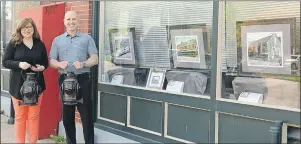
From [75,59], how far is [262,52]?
2.16 meters

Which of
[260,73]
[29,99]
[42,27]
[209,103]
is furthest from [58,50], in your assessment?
[260,73]

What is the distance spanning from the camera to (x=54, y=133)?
5.90 metres

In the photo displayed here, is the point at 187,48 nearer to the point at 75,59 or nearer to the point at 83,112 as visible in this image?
the point at 75,59

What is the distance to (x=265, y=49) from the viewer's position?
12.3 ft

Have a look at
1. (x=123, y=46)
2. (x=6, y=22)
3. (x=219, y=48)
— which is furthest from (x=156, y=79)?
(x=6, y=22)

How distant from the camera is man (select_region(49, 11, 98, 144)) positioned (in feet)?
15.3

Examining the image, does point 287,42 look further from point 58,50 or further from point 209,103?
point 58,50

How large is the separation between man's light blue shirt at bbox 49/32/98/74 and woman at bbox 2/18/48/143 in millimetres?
225

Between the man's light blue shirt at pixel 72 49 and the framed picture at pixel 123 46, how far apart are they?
623 millimetres

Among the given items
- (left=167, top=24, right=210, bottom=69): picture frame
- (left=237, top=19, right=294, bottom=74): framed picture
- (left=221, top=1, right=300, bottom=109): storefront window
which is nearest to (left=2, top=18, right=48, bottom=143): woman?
(left=167, top=24, right=210, bottom=69): picture frame

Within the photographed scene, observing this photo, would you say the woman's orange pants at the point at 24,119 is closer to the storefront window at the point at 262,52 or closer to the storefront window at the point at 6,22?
the storefront window at the point at 262,52

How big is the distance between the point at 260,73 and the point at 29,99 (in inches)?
105

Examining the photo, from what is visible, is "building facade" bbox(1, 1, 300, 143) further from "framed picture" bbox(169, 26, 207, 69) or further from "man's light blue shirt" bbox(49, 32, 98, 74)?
"man's light blue shirt" bbox(49, 32, 98, 74)

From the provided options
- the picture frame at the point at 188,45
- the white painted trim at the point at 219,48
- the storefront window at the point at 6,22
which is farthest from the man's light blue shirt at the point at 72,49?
the storefront window at the point at 6,22
